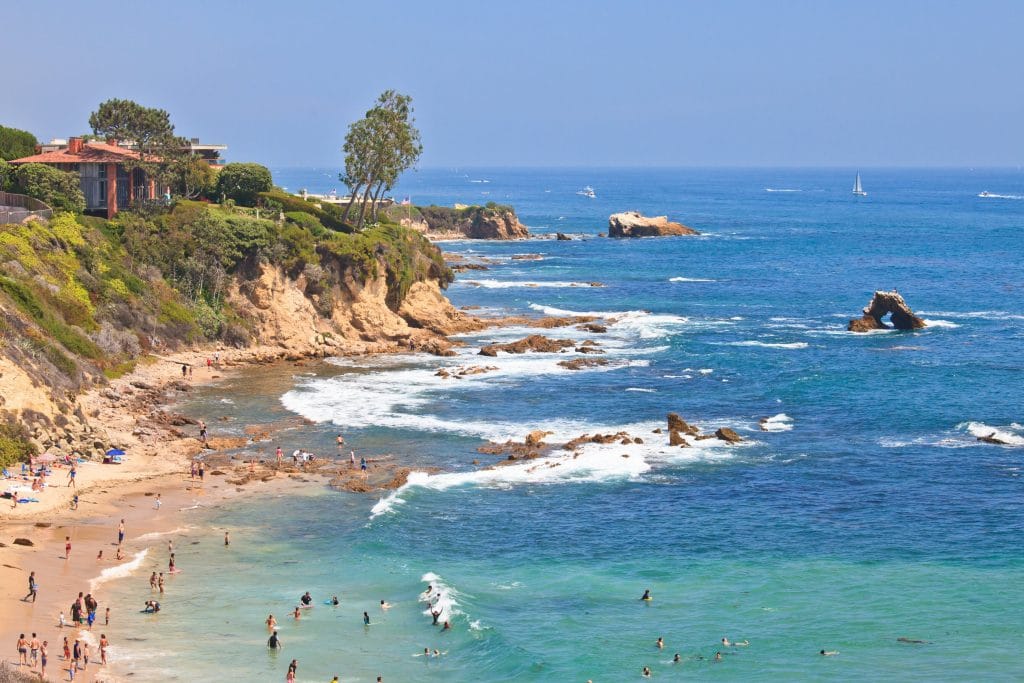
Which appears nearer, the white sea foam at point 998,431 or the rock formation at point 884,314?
the white sea foam at point 998,431

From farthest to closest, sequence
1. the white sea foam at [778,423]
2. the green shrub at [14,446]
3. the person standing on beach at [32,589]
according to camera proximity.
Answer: the white sea foam at [778,423] < the green shrub at [14,446] < the person standing on beach at [32,589]

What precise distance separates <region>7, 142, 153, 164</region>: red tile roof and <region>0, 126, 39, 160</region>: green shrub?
9.12ft

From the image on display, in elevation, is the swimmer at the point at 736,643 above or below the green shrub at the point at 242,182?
below

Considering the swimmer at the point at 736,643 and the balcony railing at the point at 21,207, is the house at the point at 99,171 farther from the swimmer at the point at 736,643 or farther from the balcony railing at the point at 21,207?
the swimmer at the point at 736,643

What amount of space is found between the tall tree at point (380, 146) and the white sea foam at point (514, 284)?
20.8 meters

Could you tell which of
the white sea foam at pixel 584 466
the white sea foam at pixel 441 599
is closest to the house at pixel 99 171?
the white sea foam at pixel 584 466

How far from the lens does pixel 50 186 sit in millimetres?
93688

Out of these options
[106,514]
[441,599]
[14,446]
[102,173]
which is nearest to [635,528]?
[441,599]

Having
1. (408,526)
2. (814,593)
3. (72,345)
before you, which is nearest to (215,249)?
(72,345)

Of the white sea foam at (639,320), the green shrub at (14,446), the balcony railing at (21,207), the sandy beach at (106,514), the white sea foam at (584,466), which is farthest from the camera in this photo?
the white sea foam at (639,320)

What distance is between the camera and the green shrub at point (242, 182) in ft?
365

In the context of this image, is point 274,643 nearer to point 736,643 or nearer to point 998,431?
point 736,643

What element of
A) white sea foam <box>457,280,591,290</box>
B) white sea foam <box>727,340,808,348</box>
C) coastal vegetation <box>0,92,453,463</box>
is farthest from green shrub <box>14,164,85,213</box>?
white sea foam <box>727,340,808,348</box>

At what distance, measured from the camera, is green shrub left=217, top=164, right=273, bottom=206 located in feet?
365
